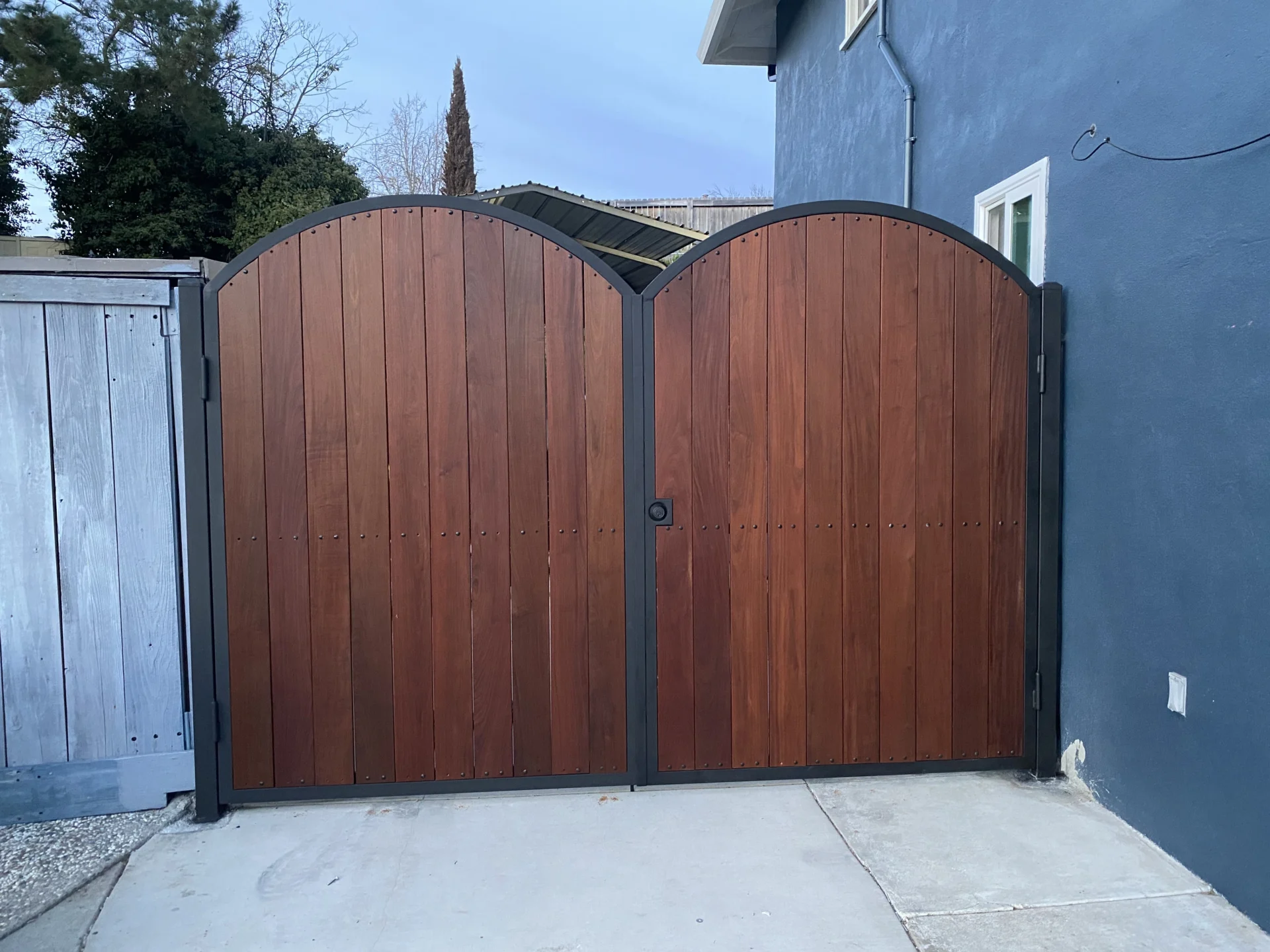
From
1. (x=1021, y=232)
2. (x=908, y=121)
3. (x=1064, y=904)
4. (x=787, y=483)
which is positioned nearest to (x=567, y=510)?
(x=787, y=483)

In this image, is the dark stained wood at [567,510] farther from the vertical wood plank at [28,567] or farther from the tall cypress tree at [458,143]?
the tall cypress tree at [458,143]

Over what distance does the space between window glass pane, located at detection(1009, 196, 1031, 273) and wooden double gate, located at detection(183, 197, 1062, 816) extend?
1.27ft

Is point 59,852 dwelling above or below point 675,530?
below

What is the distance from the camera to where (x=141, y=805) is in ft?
9.83

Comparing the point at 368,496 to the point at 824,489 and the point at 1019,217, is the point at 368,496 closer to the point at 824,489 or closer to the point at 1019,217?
the point at 824,489

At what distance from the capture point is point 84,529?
291 centimetres

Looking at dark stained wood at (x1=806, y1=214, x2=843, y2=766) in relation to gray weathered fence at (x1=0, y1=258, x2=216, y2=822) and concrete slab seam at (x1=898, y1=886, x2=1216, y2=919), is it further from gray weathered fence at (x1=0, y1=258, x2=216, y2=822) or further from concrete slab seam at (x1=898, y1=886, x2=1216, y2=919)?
gray weathered fence at (x1=0, y1=258, x2=216, y2=822)

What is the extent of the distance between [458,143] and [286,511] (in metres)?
16.3

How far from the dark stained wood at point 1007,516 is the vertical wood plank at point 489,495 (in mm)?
1714

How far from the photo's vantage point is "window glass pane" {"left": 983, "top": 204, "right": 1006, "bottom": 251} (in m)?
3.61

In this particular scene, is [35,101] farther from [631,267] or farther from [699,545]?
[699,545]

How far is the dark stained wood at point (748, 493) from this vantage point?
9.89 feet

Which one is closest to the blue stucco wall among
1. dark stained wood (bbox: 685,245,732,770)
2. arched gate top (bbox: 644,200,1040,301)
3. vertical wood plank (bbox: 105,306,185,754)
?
arched gate top (bbox: 644,200,1040,301)

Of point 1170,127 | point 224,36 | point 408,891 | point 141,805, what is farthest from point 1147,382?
point 224,36
